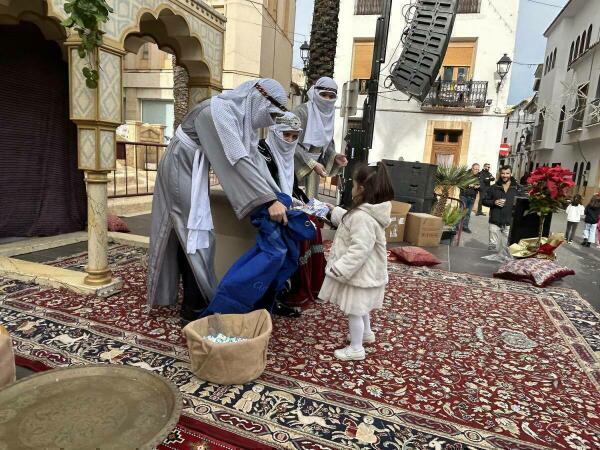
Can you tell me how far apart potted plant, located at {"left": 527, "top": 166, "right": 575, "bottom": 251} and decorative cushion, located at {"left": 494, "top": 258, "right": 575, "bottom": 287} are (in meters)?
0.76

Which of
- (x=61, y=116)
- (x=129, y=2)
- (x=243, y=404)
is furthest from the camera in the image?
(x=61, y=116)

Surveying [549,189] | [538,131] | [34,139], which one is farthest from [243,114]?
[538,131]

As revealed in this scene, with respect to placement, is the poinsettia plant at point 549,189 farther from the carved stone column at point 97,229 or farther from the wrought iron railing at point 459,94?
the wrought iron railing at point 459,94

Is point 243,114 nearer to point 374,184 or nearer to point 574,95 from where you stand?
point 374,184

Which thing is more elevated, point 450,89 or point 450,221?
point 450,89

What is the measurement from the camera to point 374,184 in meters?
2.41

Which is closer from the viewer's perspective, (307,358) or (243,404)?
(243,404)

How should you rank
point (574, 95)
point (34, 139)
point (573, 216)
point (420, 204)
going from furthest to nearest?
point (574, 95)
point (573, 216)
point (420, 204)
point (34, 139)

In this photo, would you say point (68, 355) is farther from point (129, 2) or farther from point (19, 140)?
point (19, 140)

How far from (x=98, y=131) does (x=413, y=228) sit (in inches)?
182

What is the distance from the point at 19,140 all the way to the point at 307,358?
4.20 m

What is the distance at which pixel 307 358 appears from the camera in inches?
102

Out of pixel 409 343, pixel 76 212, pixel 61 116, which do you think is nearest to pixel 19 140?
pixel 61 116

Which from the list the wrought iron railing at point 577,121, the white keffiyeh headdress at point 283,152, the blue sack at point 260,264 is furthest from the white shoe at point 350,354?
the wrought iron railing at point 577,121
